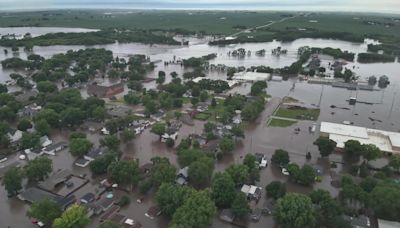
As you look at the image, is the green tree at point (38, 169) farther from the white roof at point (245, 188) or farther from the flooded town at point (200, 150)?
the white roof at point (245, 188)

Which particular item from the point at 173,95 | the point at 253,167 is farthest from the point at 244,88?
the point at 253,167

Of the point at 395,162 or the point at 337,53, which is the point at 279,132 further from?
the point at 337,53

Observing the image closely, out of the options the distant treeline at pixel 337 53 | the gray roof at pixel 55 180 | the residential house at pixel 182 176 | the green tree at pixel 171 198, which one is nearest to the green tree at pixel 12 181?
the gray roof at pixel 55 180

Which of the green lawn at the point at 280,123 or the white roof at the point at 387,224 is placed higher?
the green lawn at the point at 280,123

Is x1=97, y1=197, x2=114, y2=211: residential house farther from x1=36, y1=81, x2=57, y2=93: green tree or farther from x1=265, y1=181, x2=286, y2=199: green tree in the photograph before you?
x1=36, y1=81, x2=57, y2=93: green tree

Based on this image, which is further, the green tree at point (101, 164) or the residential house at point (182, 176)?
the green tree at point (101, 164)

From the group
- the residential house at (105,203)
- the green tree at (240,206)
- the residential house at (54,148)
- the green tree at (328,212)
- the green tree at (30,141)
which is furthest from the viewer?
the residential house at (54,148)

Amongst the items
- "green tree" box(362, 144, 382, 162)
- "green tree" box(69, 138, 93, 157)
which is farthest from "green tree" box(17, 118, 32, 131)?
"green tree" box(362, 144, 382, 162)
